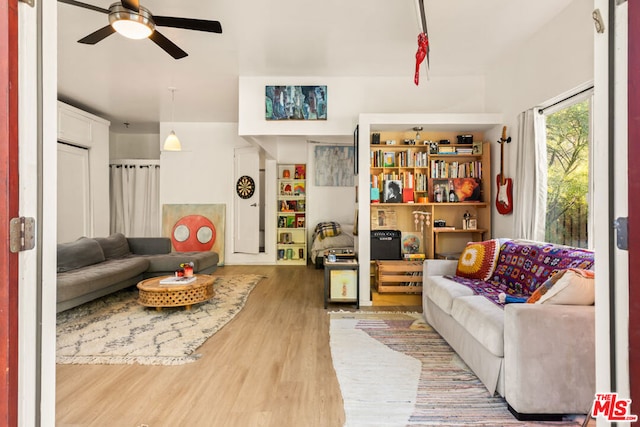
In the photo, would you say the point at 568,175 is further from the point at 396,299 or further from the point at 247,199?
the point at 247,199

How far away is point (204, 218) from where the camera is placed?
701 cm

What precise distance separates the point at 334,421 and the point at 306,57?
373 cm

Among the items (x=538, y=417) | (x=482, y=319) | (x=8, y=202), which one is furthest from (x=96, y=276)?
(x=538, y=417)

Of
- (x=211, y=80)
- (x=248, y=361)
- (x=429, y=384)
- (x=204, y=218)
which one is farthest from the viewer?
(x=204, y=218)

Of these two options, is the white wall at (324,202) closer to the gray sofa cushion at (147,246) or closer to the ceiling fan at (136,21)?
the gray sofa cushion at (147,246)

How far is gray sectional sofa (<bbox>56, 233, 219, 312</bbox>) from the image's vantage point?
359 centimetres

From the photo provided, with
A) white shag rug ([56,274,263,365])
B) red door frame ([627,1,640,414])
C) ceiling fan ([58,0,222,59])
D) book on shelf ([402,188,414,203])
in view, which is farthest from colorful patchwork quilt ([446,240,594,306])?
ceiling fan ([58,0,222,59])

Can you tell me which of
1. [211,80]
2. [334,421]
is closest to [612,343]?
[334,421]

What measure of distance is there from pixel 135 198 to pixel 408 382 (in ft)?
22.6

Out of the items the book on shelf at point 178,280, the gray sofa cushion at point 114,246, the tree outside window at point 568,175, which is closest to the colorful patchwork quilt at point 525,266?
the tree outside window at point 568,175

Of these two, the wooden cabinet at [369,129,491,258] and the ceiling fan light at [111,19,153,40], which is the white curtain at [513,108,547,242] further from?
the ceiling fan light at [111,19,153,40]

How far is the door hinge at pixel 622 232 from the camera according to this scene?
0.82m

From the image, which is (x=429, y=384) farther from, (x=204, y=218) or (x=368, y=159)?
(x=204, y=218)

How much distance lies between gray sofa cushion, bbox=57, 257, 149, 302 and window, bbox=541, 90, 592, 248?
4.78m
